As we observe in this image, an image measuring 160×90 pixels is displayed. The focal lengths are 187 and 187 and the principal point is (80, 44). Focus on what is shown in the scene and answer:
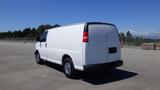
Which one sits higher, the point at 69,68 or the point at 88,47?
the point at 88,47

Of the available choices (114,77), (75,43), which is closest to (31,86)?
(75,43)

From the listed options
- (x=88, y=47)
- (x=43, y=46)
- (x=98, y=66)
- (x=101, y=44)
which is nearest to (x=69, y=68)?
(x=98, y=66)

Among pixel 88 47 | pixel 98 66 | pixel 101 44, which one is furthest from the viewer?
pixel 101 44

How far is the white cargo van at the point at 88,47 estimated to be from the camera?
6520 mm

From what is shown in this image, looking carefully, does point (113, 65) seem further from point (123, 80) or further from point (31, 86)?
point (31, 86)

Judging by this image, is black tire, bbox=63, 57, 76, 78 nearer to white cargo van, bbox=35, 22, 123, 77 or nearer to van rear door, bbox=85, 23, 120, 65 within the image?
white cargo van, bbox=35, 22, 123, 77

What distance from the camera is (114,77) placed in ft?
23.9

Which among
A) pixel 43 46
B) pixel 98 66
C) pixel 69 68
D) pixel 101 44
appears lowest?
pixel 69 68

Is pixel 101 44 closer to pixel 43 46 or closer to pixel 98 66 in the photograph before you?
pixel 98 66

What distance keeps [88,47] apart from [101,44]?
0.59 meters

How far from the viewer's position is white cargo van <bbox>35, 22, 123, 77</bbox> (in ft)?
21.4

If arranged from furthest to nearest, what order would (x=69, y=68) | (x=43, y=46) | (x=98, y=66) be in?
(x=43, y=46) < (x=69, y=68) < (x=98, y=66)

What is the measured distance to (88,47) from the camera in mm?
6484

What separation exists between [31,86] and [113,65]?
3104mm
